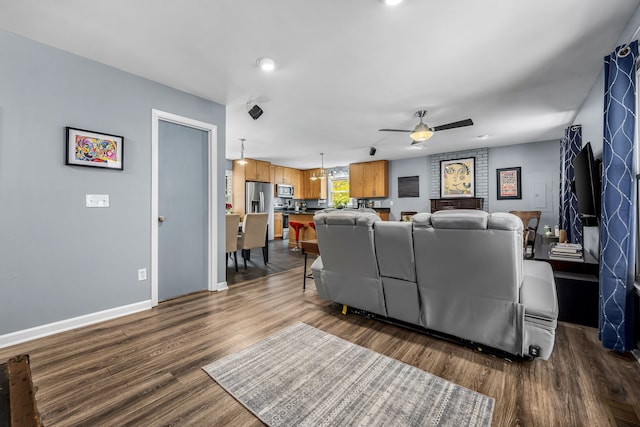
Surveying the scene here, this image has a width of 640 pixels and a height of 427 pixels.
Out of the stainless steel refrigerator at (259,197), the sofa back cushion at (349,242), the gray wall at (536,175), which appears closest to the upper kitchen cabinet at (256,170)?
the stainless steel refrigerator at (259,197)

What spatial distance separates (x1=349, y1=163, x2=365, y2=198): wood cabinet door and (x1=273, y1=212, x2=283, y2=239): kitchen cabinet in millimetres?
2513

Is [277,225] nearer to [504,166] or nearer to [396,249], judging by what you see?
[504,166]

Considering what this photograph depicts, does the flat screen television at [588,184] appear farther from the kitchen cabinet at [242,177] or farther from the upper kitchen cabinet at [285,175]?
the upper kitchen cabinet at [285,175]

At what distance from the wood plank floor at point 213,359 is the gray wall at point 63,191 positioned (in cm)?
34

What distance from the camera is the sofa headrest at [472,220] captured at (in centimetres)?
166

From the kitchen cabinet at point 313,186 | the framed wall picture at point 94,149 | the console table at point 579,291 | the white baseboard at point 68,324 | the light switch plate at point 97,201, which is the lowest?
the white baseboard at point 68,324

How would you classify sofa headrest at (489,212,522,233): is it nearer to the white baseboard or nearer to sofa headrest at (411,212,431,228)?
sofa headrest at (411,212,431,228)

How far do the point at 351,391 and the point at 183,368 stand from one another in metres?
1.15

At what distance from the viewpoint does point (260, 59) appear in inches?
99.0

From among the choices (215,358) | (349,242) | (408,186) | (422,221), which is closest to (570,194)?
(422,221)

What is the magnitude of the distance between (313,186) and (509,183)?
574 centimetres

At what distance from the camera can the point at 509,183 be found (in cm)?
598

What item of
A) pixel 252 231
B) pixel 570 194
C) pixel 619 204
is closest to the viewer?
pixel 619 204

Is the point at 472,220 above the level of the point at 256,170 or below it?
below
